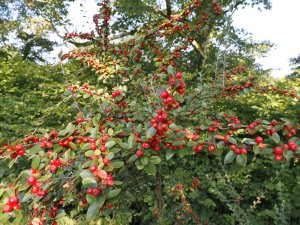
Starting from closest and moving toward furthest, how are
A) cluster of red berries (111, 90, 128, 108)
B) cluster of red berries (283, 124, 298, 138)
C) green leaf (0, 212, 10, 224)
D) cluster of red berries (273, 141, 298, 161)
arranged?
1. green leaf (0, 212, 10, 224)
2. cluster of red berries (273, 141, 298, 161)
3. cluster of red berries (283, 124, 298, 138)
4. cluster of red berries (111, 90, 128, 108)

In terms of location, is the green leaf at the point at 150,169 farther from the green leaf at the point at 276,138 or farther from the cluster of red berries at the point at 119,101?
the cluster of red berries at the point at 119,101

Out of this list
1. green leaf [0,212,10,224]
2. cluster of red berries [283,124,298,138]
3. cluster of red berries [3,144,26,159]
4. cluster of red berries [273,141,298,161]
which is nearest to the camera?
green leaf [0,212,10,224]

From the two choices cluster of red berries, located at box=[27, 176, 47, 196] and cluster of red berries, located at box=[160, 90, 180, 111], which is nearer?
cluster of red berries, located at box=[27, 176, 47, 196]

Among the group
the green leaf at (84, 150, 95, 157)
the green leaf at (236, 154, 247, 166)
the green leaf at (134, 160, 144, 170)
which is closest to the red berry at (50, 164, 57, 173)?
the green leaf at (84, 150, 95, 157)

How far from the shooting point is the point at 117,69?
2799mm

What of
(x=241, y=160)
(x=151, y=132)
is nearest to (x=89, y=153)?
(x=151, y=132)

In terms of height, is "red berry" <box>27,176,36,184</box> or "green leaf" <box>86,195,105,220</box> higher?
"red berry" <box>27,176,36,184</box>

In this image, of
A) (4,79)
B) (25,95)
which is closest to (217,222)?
(25,95)

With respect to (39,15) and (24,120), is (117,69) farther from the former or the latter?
(39,15)

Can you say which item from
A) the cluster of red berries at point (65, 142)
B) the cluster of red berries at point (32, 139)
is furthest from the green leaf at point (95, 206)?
the cluster of red berries at point (32, 139)

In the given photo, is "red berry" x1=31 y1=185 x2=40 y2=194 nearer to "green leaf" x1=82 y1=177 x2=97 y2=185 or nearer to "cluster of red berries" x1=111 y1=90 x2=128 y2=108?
"green leaf" x1=82 y1=177 x2=97 y2=185

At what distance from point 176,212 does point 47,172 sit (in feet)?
7.03

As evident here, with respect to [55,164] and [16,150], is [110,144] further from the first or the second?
[16,150]

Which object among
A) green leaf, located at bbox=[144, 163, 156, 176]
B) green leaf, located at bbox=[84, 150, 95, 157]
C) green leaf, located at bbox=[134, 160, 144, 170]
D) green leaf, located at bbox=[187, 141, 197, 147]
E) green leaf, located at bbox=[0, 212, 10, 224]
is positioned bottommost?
green leaf, located at bbox=[144, 163, 156, 176]
